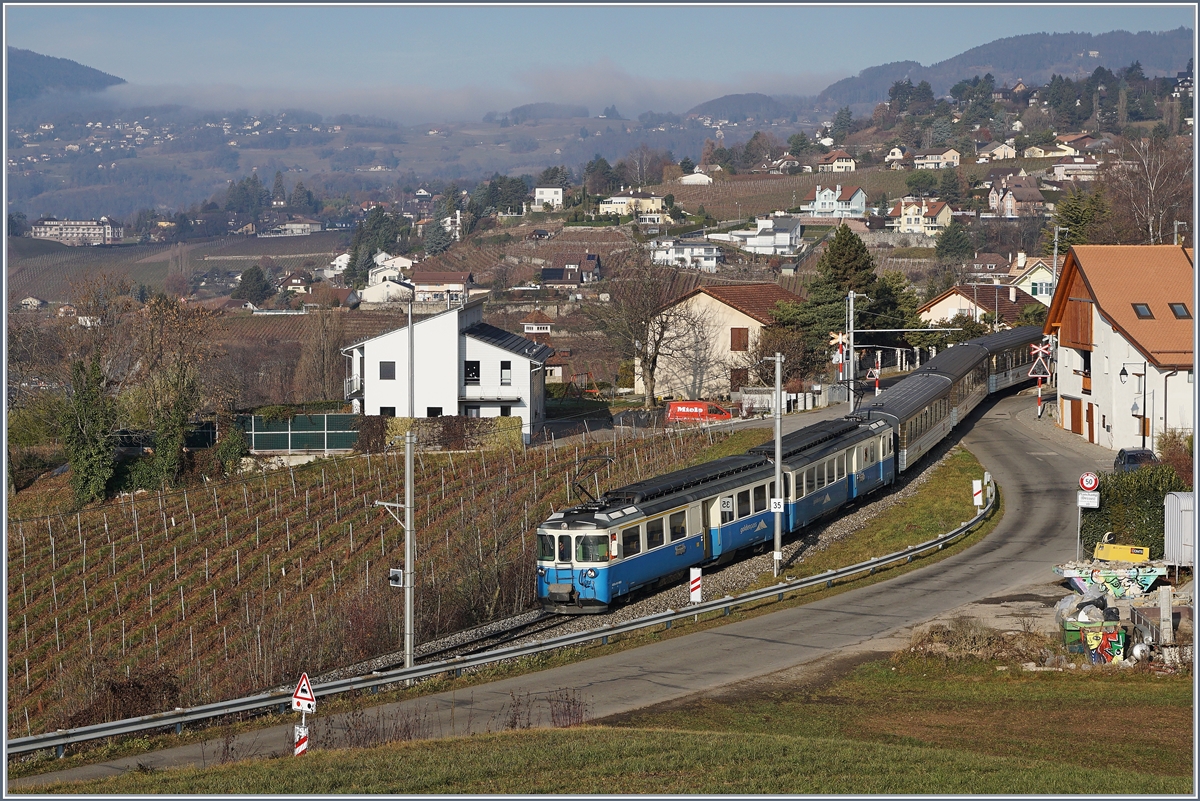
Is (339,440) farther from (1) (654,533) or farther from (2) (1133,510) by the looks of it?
(2) (1133,510)

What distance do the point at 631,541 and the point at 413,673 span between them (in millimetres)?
7158

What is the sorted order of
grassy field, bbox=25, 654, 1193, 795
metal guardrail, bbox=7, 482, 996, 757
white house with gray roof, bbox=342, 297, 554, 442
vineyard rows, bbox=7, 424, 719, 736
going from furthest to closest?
1. white house with gray roof, bbox=342, 297, 554, 442
2. vineyard rows, bbox=7, 424, 719, 736
3. metal guardrail, bbox=7, 482, 996, 757
4. grassy field, bbox=25, 654, 1193, 795

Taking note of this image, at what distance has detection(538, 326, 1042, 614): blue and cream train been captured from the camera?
29812mm

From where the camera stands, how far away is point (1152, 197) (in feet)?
285

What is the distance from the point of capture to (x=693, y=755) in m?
18.3

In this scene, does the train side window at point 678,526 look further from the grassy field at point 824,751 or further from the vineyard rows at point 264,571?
the grassy field at point 824,751

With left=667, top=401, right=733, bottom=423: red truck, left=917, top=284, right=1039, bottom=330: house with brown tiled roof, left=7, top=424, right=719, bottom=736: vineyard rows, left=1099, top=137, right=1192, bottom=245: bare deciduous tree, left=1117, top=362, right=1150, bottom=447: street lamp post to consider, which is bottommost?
left=7, top=424, right=719, bottom=736: vineyard rows

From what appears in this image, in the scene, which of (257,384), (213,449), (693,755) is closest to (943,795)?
(693,755)

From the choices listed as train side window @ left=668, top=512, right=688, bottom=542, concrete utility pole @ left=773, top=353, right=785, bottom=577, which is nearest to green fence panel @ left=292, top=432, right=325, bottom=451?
concrete utility pole @ left=773, top=353, right=785, bottom=577

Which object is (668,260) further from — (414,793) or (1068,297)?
(414,793)

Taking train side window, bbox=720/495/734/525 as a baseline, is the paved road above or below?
below

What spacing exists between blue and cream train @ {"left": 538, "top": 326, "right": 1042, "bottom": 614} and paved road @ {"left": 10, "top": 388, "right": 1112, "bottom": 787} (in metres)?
2.79

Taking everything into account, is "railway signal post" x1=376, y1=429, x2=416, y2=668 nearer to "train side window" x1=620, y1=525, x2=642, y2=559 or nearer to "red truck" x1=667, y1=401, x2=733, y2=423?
"train side window" x1=620, y1=525, x2=642, y2=559

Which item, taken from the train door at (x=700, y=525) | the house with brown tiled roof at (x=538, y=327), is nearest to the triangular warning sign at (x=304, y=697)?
the train door at (x=700, y=525)
